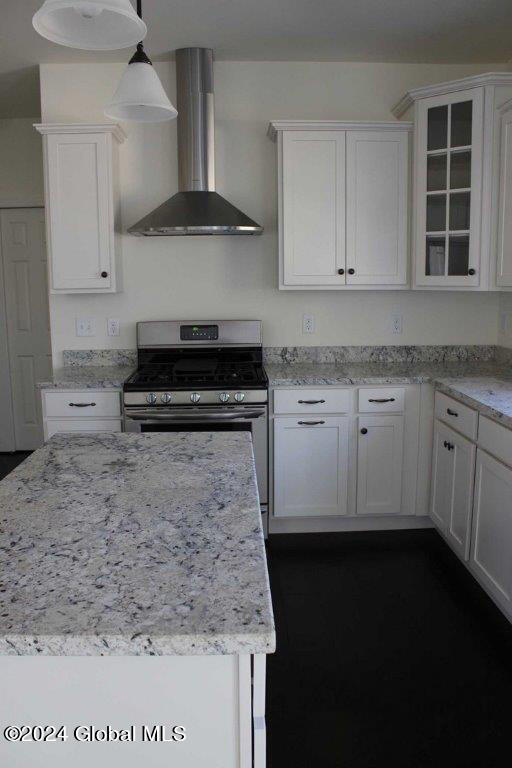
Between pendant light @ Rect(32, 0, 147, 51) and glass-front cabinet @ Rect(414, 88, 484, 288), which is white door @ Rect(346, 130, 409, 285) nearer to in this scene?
glass-front cabinet @ Rect(414, 88, 484, 288)

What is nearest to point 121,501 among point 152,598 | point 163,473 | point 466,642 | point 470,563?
point 163,473

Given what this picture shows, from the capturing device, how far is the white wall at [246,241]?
144 inches

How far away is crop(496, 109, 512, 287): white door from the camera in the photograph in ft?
10.1

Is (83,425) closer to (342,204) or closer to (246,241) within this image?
(246,241)

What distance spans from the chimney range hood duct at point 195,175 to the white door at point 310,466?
43.0 inches

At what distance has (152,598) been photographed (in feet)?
3.52

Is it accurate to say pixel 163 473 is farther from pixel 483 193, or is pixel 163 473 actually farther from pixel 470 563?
pixel 483 193

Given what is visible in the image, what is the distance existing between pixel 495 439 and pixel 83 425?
6.74 ft

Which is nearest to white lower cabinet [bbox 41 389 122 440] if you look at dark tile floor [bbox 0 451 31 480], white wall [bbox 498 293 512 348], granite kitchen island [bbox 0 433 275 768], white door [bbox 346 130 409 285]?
white door [bbox 346 130 409 285]

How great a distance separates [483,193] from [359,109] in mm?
969

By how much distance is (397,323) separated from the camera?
12.7 ft

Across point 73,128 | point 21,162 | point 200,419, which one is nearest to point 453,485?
point 200,419

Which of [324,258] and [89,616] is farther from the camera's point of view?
[324,258]

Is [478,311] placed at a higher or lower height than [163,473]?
higher
